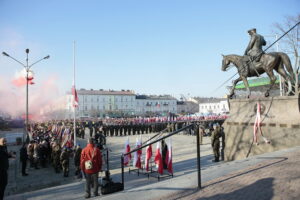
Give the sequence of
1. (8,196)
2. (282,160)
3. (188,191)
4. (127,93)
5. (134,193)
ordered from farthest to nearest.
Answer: (127,93)
(8,196)
(282,160)
(134,193)
(188,191)

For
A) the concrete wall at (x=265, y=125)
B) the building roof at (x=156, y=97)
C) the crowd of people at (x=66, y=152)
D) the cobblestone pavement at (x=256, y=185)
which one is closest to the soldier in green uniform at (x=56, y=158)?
the crowd of people at (x=66, y=152)

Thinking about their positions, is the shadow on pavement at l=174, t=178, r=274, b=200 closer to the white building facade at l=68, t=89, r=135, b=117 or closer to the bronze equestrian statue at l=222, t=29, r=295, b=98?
the bronze equestrian statue at l=222, t=29, r=295, b=98

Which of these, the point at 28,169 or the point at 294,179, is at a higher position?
the point at 294,179

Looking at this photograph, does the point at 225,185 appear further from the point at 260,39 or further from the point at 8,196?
the point at 260,39

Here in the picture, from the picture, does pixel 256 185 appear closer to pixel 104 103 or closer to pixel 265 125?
pixel 265 125

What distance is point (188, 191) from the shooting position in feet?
13.1

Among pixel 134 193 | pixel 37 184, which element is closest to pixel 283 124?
pixel 134 193

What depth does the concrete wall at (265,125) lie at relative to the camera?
24.1ft

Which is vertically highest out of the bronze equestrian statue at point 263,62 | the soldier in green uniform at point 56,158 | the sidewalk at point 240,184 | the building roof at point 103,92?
the building roof at point 103,92

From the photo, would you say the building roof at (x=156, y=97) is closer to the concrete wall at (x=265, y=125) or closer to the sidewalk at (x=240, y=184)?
the concrete wall at (x=265, y=125)

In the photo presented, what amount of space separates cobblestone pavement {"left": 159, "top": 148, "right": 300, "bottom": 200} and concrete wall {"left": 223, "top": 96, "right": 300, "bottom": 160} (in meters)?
A: 2.69

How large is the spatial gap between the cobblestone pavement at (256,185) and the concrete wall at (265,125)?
2.69 m

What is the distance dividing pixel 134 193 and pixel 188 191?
1008 mm

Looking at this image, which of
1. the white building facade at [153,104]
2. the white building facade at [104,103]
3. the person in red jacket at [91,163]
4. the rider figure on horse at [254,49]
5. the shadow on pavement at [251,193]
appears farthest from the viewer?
the white building facade at [153,104]
